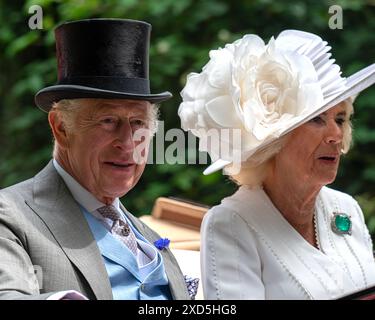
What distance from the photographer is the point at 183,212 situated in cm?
333

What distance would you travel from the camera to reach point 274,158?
2.44 meters

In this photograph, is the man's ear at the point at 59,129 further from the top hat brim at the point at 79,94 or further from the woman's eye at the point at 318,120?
the woman's eye at the point at 318,120

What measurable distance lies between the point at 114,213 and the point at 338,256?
0.62 meters

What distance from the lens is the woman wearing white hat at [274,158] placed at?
231 cm

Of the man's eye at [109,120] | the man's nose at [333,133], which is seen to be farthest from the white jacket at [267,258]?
the man's eye at [109,120]

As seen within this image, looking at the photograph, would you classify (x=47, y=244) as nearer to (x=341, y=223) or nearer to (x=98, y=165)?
(x=98, y=165)

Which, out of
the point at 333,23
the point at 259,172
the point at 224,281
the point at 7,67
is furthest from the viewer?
the point at 7,67

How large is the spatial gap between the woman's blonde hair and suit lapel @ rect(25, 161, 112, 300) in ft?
1.39

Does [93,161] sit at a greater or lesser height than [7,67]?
lesser

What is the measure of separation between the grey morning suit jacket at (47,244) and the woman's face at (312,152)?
1.84ft

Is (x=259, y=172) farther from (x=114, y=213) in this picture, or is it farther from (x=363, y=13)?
(x=363, y=13)

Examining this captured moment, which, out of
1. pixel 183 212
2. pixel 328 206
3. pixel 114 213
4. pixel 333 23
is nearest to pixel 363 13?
pixel 333 23

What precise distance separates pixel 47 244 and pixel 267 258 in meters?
0.57

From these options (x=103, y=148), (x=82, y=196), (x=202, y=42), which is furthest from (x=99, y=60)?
(x=202, y=42)
